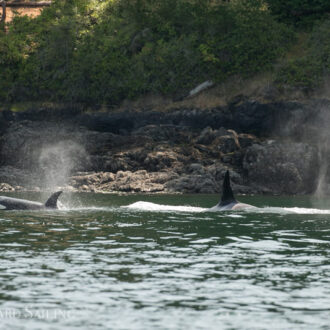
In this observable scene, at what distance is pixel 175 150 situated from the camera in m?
61.0

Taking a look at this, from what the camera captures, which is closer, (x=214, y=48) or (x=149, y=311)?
(x=149, y=311)

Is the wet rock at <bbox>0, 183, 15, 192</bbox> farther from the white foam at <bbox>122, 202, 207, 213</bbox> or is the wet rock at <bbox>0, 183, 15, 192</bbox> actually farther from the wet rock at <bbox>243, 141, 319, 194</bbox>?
the white foam at <bbox>122, 202, 207, 213</bbox>

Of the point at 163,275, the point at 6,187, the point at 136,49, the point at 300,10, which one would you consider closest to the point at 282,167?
the point at 6,187

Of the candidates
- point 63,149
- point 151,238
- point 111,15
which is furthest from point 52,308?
point 111,15

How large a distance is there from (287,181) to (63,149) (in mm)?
22315

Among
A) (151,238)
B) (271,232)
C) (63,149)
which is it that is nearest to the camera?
(151,238)

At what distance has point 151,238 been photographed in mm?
21625

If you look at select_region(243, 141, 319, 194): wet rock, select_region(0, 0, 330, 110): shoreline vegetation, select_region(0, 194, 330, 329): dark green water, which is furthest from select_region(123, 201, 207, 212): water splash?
select_region(0, 0, 330, 110): shoreline vegetation

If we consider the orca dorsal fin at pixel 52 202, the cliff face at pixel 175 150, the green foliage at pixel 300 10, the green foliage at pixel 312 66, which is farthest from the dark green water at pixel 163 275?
the green foliage at pixel 300 10

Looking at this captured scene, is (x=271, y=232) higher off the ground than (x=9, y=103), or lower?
lower

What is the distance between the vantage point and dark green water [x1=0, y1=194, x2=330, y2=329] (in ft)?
36.7

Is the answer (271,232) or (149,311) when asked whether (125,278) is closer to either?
(149,311)

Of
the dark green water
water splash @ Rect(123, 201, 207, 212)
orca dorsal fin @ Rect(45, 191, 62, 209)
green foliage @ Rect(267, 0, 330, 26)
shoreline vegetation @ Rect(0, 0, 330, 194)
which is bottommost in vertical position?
the dark green water

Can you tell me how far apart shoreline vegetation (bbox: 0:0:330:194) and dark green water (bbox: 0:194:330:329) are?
103 feet
